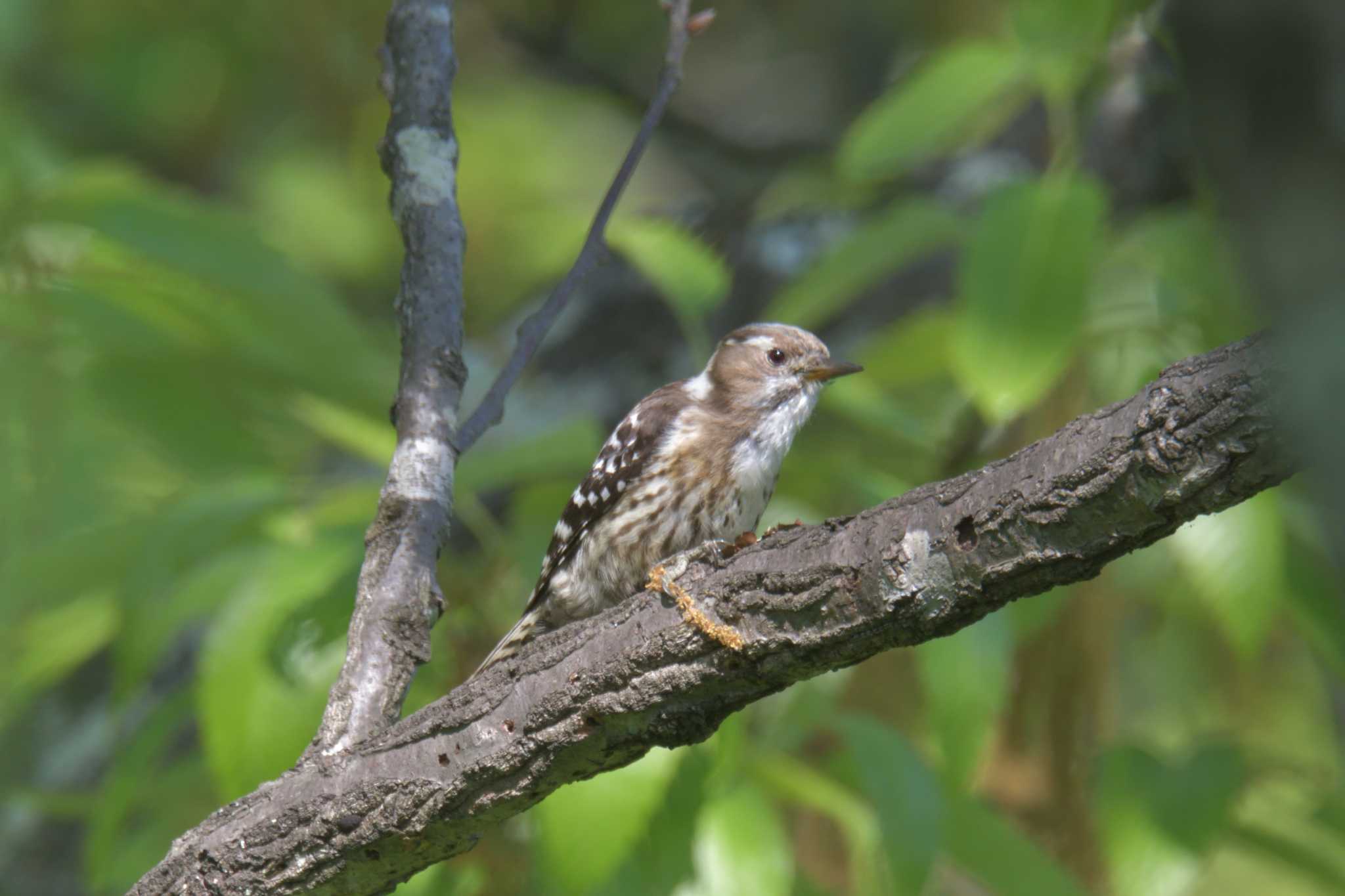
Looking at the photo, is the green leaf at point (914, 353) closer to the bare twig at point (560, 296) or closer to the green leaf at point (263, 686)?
the green leaf at point (263, 686)

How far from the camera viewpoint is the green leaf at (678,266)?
4980mm

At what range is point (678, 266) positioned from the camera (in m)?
5.09

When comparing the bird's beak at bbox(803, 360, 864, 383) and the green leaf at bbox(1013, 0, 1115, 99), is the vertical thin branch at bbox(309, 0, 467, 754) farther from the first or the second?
the green leaf at bbox(1013, 0, 1115, 99)

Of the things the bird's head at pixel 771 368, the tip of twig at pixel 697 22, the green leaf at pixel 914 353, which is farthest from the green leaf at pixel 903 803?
the tip of twig at pixel 697 22

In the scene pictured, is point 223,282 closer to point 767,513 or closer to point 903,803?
point 767,513

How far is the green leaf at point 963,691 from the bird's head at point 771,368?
110 centimetres

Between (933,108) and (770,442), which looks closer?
(770,442)

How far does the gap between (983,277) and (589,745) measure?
271 cm

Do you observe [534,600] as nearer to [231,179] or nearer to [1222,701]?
[1222,701]

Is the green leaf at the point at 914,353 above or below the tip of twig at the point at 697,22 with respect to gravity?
above

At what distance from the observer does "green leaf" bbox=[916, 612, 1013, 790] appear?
4.29m

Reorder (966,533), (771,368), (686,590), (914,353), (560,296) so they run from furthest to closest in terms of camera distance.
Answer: (914,353), (771,368), (560,296), (686,590), (966,533)

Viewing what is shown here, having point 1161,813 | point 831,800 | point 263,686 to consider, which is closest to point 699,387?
point 831,800

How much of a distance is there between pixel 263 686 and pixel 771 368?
2150mm
